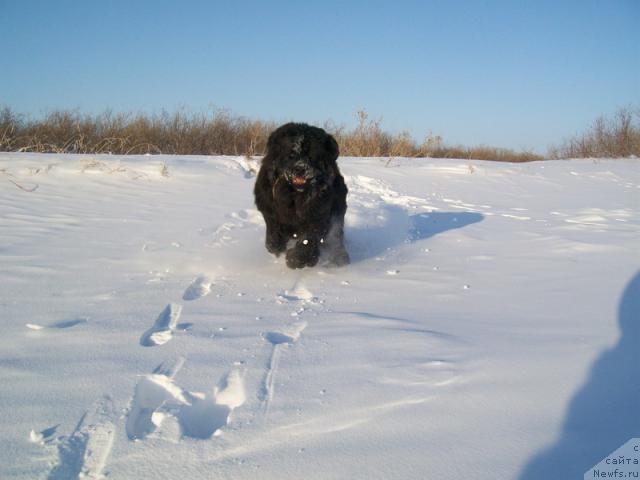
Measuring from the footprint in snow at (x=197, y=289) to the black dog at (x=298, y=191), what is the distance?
855 mm

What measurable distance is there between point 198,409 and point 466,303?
6.33 feet

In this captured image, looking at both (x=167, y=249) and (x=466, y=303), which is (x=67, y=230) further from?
(x=466, y=303)

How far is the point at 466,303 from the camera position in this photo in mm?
2932

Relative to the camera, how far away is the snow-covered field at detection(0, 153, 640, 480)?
4.70ft

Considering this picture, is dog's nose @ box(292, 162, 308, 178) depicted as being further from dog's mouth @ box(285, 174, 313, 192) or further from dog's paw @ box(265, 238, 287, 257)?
dog's paw @ box(265, 238, 287, 257)

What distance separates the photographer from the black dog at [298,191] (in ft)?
12.7

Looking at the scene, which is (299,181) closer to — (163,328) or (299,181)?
(299,181)

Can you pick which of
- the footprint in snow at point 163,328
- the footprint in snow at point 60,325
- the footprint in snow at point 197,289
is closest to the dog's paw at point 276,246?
the footprint in snow at point 197,289

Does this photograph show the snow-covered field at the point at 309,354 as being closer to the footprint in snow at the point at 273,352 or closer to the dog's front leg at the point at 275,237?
the footprint in snow at the point at 273,352

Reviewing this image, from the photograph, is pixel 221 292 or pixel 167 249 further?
pixel 167 249

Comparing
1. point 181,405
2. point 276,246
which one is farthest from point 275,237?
point 181,405

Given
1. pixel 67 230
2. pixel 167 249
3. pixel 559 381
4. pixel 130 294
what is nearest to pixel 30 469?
pixel 130 294

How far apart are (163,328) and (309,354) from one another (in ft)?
2.92

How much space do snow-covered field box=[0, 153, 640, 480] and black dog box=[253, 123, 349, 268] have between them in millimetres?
252
